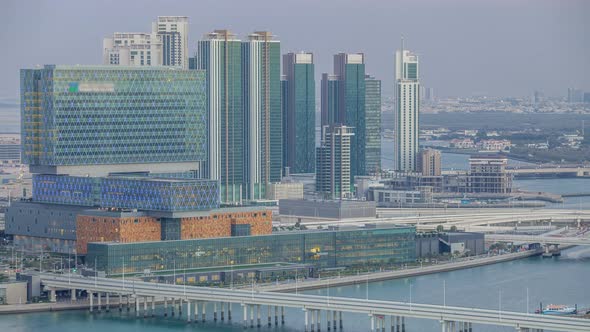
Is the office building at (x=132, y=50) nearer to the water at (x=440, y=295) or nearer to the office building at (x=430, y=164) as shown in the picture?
the office building at (x=430, y=164)

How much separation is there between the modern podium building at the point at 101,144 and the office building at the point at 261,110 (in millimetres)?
17736

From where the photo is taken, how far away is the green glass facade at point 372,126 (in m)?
79.8

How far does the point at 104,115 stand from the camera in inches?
1897

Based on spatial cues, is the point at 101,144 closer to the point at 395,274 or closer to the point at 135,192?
the point at 135,192

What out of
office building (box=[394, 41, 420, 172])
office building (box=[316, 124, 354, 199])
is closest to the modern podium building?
office building (box=[316, 124, 354, 199])

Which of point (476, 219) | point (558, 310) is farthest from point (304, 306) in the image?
point (476, 219)

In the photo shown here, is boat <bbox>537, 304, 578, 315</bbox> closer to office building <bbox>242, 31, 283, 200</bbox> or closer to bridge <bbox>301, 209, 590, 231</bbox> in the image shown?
bridge <bbox>301, 209, 590, 231</bbox>

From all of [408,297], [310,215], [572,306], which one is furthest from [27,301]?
[310,215]

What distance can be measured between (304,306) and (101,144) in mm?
12779

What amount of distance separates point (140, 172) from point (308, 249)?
541cm

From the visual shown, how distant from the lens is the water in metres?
37.4

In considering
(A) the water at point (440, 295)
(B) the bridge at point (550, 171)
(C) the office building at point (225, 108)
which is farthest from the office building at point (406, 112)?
(A) the water at point (440, 295)

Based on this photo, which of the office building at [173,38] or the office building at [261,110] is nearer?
the office building at [261,110]

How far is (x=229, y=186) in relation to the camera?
221 feet
